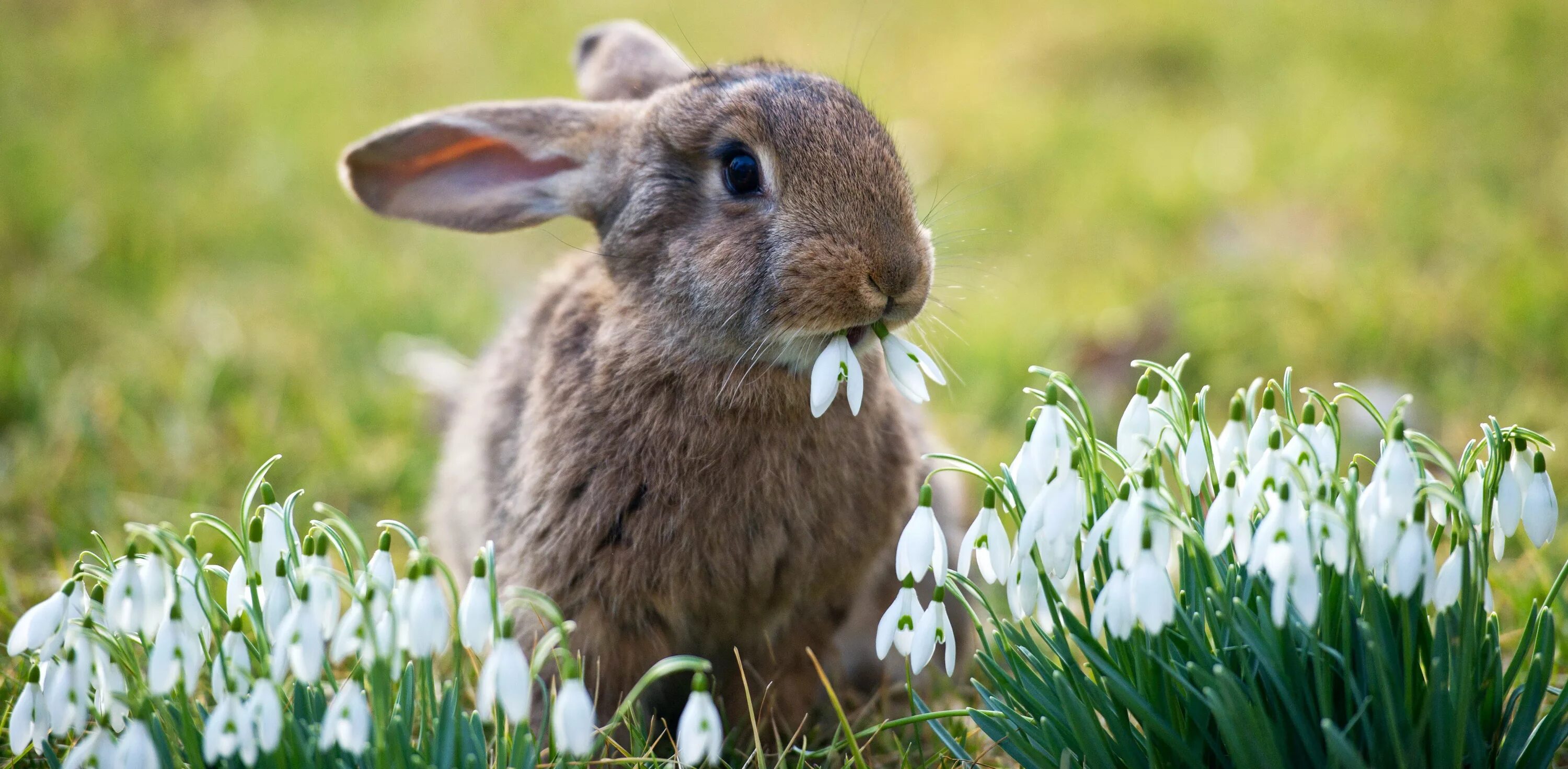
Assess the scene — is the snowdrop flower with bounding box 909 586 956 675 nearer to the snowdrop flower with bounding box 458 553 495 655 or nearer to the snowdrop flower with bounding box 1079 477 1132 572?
the snowdrop flower with bounding box 1079 477 1132 572

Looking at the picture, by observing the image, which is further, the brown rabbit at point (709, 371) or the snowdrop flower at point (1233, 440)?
the brown rabbit at point (709, 371)

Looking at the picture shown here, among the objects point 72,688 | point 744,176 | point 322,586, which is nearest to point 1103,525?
point 744,176

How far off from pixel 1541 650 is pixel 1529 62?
210 inches

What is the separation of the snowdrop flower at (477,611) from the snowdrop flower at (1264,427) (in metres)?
1.25

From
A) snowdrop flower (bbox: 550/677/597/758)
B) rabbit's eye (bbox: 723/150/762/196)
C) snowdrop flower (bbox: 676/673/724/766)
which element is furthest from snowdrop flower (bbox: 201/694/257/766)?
rabbit's eye (bbox: 723/150/762/196)

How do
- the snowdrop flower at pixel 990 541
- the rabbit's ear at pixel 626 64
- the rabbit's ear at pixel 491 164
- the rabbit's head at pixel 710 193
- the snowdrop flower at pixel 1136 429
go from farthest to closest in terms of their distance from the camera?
the rabbit's ear at pixel 626 64, the rabbit's ear at pixel 491 164, the rabbit's head at pixel 710 193, the snowdrop flower at pixel 1136 429, the snowdrop flower at pixel 990 541

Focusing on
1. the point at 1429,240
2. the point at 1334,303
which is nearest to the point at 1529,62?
the point at 1429,240

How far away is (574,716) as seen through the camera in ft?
6.01

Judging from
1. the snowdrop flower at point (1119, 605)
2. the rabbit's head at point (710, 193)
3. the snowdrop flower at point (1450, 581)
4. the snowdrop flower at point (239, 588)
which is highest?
the rabbit's head at point (710, 193)

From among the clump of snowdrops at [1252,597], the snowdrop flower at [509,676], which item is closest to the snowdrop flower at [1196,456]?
the clump of snowdrops at [1252,597]

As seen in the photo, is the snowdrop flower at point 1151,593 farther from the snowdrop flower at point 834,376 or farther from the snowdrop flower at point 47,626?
the snowdrop flower at point 47,626

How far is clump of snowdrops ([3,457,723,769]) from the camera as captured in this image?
75.6 inches

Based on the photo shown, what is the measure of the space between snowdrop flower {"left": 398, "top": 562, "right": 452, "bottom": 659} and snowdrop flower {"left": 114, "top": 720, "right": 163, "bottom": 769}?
44 centimetres

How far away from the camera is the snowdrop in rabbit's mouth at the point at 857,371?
92.0 inches
